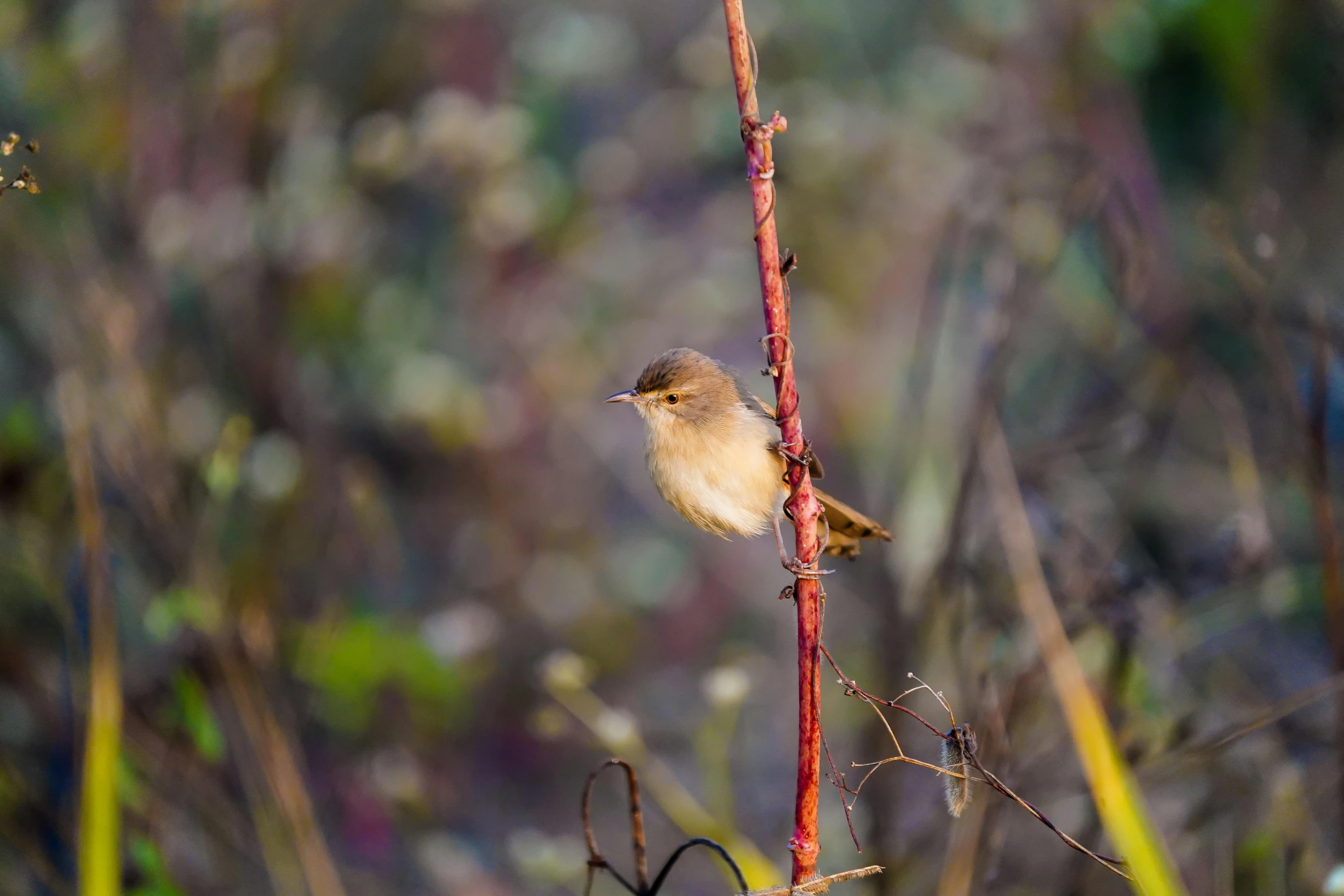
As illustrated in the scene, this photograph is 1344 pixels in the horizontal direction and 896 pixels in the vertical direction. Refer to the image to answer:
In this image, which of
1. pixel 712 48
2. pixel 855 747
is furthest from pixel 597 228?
pixel 855 747

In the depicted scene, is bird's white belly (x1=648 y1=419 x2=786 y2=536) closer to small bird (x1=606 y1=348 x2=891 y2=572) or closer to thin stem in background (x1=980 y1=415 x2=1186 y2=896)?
small bird (x1=606 y1=348 x2=891 y2=572)

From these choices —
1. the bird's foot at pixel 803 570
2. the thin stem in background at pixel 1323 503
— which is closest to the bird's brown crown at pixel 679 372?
the bird's foot at pixel 803 570

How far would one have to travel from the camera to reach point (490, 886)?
371cm

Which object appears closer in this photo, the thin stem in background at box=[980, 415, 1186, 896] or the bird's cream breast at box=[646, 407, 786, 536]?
the thin stem in background at box=[980, 415, 1186, 896]

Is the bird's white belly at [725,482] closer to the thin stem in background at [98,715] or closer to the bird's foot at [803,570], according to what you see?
the bird's foot at [803,570]

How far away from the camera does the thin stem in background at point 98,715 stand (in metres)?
2.05

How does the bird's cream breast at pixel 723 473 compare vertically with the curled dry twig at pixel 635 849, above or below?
above

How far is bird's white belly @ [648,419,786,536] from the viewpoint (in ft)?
8.07

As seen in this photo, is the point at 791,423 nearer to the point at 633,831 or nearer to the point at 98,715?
the point at 633,831

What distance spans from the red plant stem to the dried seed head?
0.22m

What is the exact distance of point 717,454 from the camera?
98.3 inches

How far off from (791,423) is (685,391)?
120 centimetres

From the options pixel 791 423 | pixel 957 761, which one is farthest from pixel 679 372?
pixel 957 761

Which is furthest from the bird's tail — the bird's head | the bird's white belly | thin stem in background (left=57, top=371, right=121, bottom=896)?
thin stem in background (left=57, top=371, right=121, bottom=896)
